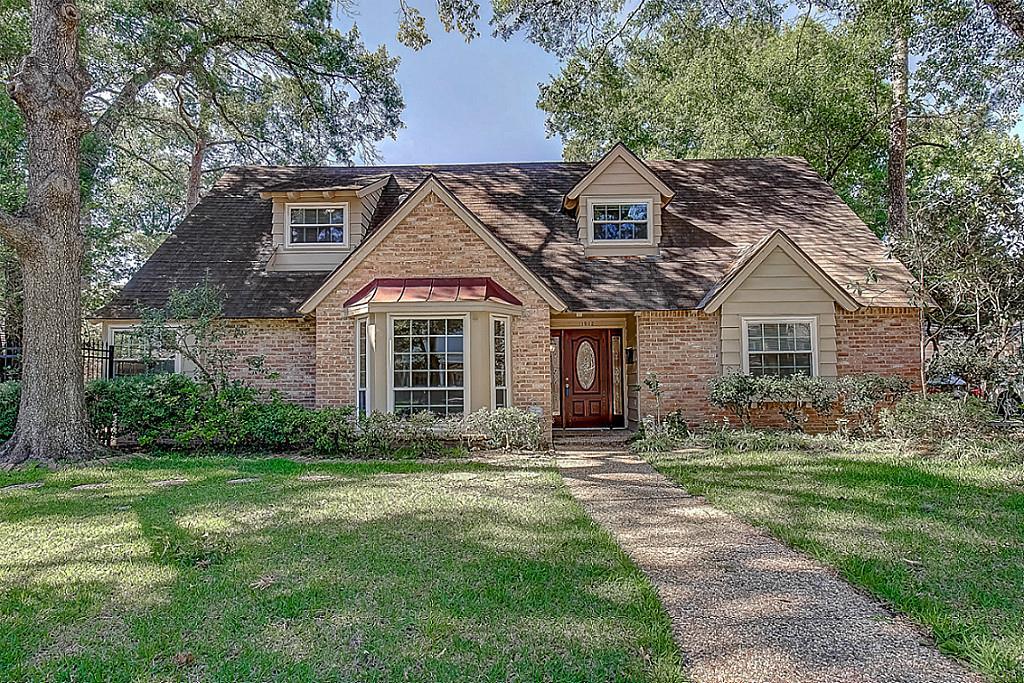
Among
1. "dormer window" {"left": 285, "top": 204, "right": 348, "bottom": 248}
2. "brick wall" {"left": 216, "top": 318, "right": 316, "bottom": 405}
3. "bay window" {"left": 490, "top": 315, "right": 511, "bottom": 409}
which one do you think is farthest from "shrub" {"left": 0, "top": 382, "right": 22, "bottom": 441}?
"bay window" {"left": 490, "top": 315, "right": 511, "bottom": 409}

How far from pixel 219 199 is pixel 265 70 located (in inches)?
218

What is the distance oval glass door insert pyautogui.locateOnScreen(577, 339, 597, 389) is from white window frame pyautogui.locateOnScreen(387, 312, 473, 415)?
3.92 metres

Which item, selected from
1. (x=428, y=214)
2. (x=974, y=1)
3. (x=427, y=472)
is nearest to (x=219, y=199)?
(x=428, y=214)

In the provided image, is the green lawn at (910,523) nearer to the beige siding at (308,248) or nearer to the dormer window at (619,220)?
the dormer window at (619,220)

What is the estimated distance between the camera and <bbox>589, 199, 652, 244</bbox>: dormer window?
14.5m

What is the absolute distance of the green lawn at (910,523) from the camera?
3766 mm

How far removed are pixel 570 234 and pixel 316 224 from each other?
5831 mm

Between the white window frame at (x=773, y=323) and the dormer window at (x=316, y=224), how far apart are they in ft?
28.8

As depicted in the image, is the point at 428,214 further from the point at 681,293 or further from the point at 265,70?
the point at 265,70

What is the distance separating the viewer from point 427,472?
906 cm

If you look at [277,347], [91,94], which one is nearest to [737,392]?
[277,347]

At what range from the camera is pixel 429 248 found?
12.3 metres

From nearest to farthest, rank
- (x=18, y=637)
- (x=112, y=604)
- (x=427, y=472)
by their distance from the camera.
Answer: (x=18, y=637) → (x=112, y=604) → (x=427, y=472)

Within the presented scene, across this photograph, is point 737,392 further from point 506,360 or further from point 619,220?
point 619,220
